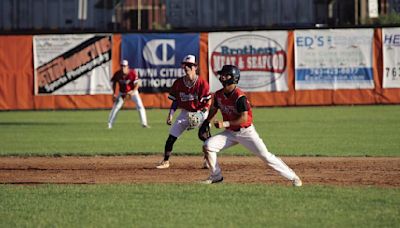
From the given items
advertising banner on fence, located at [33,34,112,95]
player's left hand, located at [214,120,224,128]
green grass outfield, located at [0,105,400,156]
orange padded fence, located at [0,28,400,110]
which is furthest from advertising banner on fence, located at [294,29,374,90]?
player's left hand, located at [214,120,224,128]

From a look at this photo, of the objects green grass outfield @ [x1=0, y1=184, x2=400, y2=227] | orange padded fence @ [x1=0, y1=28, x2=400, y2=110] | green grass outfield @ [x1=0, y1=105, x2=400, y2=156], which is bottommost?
green grass outfield @ [x1=0, y1=105, x2=400, y2=156]

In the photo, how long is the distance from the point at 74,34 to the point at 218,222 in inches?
948

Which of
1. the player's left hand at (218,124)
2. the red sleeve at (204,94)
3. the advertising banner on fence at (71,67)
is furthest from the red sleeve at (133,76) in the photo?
the player's left hand at (218,124)

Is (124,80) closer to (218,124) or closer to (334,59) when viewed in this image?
(334,59)

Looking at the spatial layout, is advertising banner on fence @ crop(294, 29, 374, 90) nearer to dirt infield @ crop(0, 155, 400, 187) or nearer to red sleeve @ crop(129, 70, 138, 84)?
red sleeve @ crop(129, 70, 138, 84)

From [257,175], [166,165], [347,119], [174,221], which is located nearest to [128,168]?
[166,165]

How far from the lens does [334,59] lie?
31672 mm

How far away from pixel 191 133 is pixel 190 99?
9.70m

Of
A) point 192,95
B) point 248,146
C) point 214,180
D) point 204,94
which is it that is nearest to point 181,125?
→ point 192,95

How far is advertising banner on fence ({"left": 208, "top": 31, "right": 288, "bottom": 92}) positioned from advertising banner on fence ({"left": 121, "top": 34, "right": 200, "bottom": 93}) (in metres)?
0.83

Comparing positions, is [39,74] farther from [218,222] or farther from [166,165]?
[218,222]

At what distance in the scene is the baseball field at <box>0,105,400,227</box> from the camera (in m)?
9.79

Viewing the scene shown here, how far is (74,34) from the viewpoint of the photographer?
32.7 metres

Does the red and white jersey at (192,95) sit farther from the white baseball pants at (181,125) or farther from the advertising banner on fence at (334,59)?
the advertising banner on fence at (334,59)
